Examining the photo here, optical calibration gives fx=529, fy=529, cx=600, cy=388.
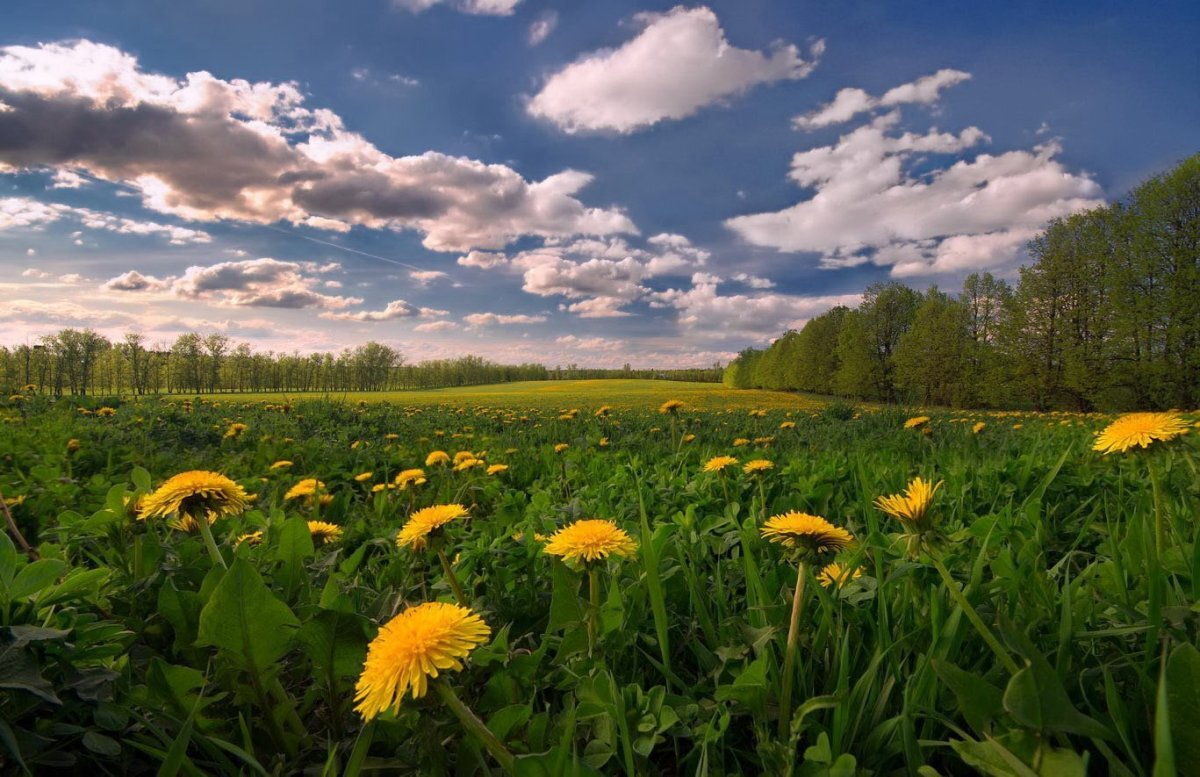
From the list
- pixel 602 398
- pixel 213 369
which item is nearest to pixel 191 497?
pixel 602 398

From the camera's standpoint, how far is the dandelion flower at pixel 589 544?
1276mm

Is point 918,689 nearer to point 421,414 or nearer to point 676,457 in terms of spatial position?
point 676,457

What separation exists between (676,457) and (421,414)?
818 centimetres

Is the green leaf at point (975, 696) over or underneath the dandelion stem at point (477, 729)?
over

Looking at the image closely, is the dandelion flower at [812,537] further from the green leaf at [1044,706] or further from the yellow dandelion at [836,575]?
the green leaf at [1044,706]

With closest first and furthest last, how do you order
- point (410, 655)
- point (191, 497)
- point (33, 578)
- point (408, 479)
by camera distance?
1. point (410, 655)
2. point (33, 578)
3. point (191, 497)
4. point (408, 479)

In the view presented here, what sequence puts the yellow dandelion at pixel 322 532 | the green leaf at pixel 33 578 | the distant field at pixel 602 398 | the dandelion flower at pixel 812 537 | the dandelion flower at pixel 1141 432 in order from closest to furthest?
the green leaf at pixel 33 578 < the dandelion flower at pixel 812 537 < the dandelion flower at pixel 1141 432 < the yellow dandelion at pixel 322 532 < the distant field at pixel 602 398

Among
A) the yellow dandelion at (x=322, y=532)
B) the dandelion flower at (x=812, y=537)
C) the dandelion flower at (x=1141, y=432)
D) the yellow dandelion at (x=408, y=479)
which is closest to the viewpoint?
the dandelion flower at (x=812, y=537)

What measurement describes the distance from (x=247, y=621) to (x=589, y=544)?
2.40ft

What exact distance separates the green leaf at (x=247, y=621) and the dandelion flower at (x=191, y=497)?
22.0 inches

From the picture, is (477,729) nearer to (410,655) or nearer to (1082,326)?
(410,655)

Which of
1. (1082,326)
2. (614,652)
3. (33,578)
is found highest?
(1082,326)

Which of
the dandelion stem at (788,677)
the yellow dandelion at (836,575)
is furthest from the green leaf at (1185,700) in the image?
the yellow dandelion at (836,575)

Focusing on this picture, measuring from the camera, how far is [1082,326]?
26.1 meters
